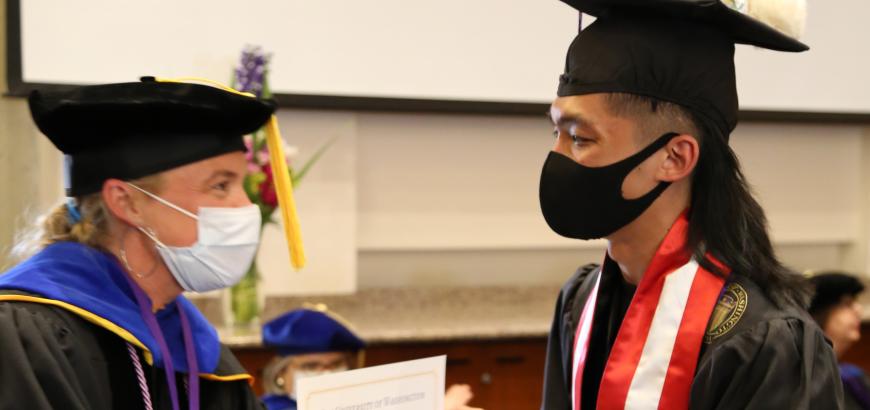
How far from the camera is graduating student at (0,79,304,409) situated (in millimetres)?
2014

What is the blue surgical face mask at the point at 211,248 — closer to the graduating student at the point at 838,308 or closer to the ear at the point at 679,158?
the ear at the point at 679,158

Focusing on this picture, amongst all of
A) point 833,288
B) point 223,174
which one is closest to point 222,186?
point 223,174

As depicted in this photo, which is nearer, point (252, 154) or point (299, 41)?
point (252, 154)

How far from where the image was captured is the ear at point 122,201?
2154mm

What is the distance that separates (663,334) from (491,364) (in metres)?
2.40

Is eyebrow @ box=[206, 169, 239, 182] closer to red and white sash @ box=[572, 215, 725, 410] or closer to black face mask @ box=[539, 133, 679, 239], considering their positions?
black face mask @ box=[539, 133, 679, 239]

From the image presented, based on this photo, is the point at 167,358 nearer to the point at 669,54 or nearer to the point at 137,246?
the point at 137,246

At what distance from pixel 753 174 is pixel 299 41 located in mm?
2797

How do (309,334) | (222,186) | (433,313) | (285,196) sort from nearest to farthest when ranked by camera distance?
(222,186) < (285,196) < (309,334) < (433,313)

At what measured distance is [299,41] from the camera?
4535mm

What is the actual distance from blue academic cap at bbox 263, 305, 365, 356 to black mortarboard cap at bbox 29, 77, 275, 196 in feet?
4.48

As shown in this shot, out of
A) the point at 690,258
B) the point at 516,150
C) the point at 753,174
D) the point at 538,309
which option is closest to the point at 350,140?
the point at 516,150

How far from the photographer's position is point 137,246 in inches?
86.7

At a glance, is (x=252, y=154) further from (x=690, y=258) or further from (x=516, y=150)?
(x=690, y=258)
